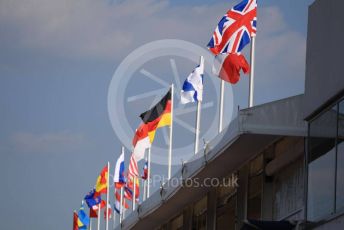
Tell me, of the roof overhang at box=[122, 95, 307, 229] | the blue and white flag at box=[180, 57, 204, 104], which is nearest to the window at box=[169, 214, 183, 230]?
the roof overhang at box=[122, 95, 307, 229]

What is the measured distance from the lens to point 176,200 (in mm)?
35625

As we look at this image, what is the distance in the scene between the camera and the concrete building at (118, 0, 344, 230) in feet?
65.9

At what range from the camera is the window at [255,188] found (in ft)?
93.6

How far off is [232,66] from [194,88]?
7.40 m

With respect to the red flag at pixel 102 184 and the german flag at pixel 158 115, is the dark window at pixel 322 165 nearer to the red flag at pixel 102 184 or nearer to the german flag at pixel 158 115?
the german flag at pixel 158 115

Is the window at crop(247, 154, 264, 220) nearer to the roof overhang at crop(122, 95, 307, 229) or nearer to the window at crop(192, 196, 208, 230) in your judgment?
the roof overhang at crop(122, 95, 307, 229)

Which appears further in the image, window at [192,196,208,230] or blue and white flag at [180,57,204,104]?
blue and white flag at [180,57,204,104]

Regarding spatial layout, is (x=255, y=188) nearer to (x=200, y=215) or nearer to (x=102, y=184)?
(x=200, y=215)

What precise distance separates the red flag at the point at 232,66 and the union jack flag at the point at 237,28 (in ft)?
0.89

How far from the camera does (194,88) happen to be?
38094 millimetres

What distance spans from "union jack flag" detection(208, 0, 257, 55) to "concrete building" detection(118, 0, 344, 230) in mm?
3481

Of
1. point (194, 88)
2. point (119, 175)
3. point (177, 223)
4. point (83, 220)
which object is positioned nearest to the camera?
point (194, 88)

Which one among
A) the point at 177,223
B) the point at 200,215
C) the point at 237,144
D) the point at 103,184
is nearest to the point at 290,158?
the point at 237,144

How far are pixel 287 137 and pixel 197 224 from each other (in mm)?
12349
